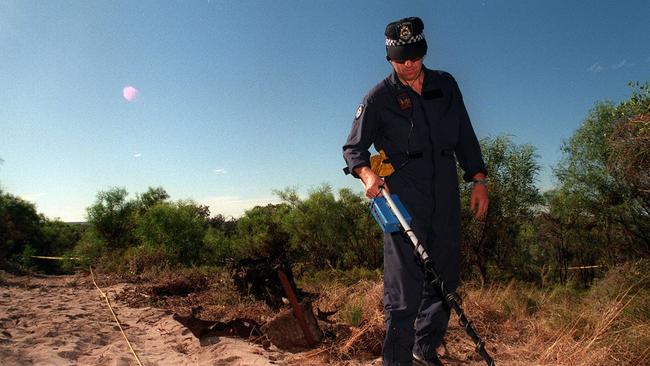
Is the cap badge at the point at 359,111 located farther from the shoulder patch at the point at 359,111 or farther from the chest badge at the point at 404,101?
the chest badge at the point at 404,101

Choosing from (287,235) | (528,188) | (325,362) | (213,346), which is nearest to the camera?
(325,362)

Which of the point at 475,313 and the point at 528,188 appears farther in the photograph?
the point at 528,188

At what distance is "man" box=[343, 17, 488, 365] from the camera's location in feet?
8.28

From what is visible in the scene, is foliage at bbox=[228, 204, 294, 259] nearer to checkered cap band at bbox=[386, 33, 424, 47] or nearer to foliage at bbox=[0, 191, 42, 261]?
checkered cap band at bbox=[386, 33, 424, 47]

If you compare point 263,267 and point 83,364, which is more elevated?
point 263,267

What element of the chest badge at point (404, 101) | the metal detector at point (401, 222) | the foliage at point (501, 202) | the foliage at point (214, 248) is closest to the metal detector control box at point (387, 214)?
the metal detector at point (401, 222)

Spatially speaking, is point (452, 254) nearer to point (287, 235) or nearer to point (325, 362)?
point (325, 362)

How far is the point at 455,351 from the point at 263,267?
3494mm

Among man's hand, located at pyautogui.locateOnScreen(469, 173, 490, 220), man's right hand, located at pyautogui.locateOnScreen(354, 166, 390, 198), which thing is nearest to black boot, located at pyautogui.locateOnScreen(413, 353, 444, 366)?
man's hand, located at pyautogui.locateOnScreen(469, 173, 490, 220)

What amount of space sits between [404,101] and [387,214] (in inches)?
30.6

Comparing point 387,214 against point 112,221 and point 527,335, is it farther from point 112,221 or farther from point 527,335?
point 112,221

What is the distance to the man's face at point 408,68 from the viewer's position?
2606mm

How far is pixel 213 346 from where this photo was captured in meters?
4.16

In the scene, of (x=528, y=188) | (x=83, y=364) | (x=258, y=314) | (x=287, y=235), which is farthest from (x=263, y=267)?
(x=287, y=235)
